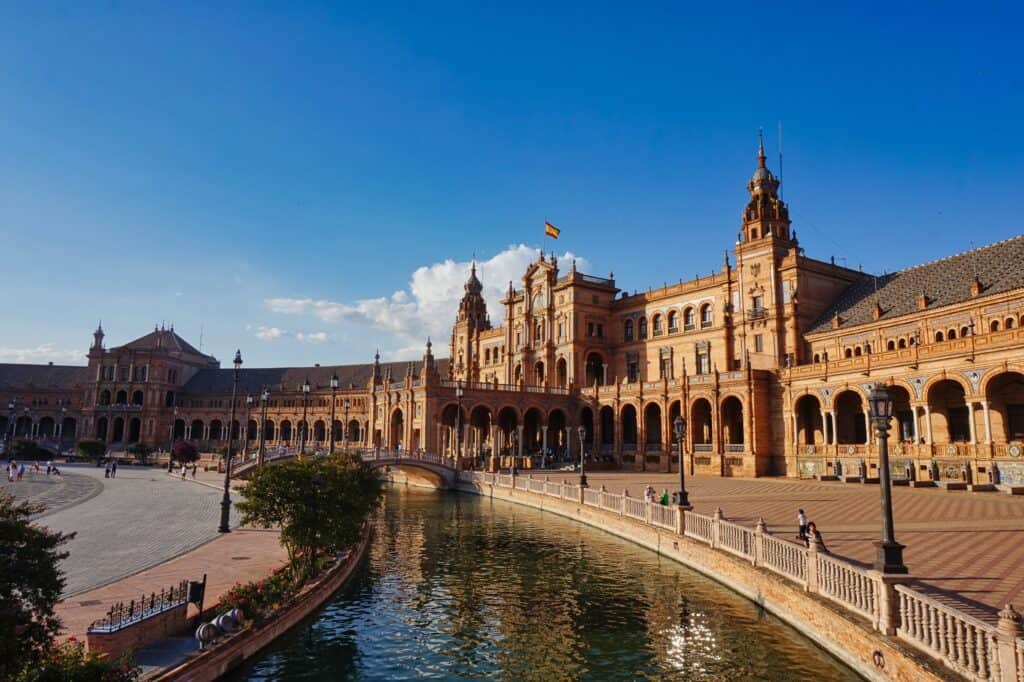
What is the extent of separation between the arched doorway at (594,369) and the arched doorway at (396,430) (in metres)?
20.1

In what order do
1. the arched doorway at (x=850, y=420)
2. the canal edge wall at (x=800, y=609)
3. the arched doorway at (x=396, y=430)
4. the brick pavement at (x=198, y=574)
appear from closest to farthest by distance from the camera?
the canal edge wall at (x=800, y=609)
the brick pavement at (x=198, y=574)
the arched doorway at (x=850, y=420)
the arched doorway at (x=396, y=430)

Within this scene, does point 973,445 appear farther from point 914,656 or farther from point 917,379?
point 914,656

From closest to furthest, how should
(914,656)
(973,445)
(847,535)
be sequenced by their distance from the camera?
(914,656), (847,535), (973,445)

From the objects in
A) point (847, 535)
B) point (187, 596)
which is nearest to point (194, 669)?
point (187, 596)

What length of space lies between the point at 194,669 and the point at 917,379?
133 ft

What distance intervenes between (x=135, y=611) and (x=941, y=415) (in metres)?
43.3

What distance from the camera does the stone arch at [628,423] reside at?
62.5 meters

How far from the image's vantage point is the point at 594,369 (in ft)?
237

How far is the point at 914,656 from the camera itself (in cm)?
1067

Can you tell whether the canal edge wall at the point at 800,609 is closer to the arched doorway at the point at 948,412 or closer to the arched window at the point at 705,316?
the arched doorway at the point at 948,412

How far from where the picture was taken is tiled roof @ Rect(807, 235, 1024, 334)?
42281 mm

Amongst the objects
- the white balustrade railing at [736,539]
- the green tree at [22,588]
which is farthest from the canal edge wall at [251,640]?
the white balustrade railing at [736,539]

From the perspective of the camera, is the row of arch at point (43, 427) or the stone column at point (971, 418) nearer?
the stone column at point (971, 418)

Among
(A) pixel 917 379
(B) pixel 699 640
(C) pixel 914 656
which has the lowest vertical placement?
(B) pixel 699 640
